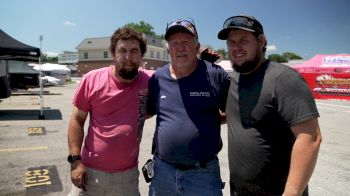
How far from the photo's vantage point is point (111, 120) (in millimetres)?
2906

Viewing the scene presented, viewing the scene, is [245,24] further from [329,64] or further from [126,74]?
[329,64]

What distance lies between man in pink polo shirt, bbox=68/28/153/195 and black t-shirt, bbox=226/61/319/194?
1.00 meters

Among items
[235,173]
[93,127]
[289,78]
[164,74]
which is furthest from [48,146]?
[289,78]

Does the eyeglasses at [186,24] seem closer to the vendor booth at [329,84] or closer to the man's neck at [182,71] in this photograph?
the man's neck at [182,71]

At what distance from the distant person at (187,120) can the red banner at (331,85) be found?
2095 cm

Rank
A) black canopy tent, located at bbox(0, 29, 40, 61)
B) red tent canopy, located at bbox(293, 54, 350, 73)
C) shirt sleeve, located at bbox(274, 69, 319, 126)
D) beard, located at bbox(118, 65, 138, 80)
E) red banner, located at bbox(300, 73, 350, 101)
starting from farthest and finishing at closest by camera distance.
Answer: red tent canopy, located at bbox(293, 54, 350, 73) < red banner, located at bbox(300, 73, 350, 101) < black canopy tent, located at bbox(0, 29, 40, 61) < beard, located at bbox(118, 65, 138, 80) < shirt sleeve, located at bbox(274, 69, 319, 126)

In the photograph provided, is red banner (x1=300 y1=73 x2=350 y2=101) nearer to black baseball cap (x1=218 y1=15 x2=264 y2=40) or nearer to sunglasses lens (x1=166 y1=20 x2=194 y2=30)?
sunglasses lens (x1=166 y1=20 x2=194 y2=30)

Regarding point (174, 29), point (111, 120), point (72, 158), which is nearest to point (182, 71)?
point (174, 29)

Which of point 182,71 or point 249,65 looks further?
point 182,71

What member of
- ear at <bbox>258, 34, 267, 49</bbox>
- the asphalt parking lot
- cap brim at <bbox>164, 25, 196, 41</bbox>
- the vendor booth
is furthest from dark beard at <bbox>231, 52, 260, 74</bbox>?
the vendor booth

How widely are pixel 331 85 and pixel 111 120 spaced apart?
2297 cm

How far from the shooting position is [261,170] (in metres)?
2.29

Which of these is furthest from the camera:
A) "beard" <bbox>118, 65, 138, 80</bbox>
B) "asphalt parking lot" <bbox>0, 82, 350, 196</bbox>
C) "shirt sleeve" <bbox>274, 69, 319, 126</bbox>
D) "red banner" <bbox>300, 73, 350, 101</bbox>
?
"red banner" <bbox>300, 73, 350, 101</bbox>

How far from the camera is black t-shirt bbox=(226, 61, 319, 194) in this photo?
2082 mm
